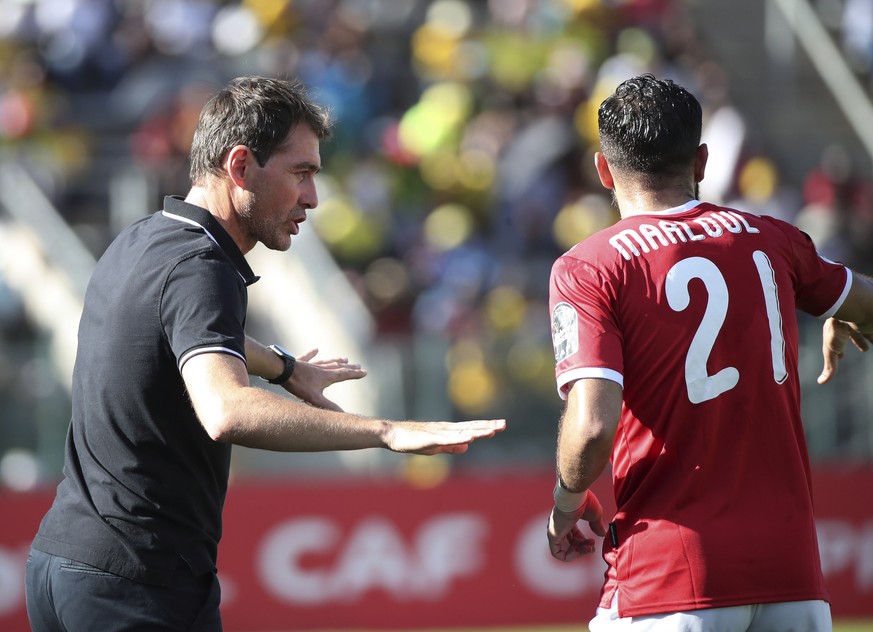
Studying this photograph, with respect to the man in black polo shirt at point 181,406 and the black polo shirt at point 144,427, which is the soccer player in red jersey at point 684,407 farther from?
the black polo shirt at point 144,427

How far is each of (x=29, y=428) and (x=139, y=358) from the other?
24.0 ft

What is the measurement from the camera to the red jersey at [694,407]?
11.5 feet

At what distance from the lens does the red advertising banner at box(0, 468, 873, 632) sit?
1028 cm

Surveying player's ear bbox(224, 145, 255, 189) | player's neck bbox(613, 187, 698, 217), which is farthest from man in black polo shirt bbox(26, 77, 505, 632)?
player's neck bbox(613, 187, 698, 217)

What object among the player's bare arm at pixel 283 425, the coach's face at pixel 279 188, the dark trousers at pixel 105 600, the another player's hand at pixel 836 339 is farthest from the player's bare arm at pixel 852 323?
the dark trousers at pixel 105 600

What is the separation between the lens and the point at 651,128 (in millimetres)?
3656

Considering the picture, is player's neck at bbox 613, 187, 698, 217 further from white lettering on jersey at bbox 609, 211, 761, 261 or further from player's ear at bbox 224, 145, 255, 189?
player's ear at bbox 224, 145, 255, 189

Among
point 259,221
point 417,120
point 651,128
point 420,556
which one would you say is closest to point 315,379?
point 259,221

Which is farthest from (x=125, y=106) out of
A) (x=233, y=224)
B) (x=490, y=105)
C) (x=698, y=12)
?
(x=233, y=224)

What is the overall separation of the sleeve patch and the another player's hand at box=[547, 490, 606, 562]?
1.76 ft

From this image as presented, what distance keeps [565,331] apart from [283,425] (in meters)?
0.85

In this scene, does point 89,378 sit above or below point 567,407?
above

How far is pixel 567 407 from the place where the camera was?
11.6ft

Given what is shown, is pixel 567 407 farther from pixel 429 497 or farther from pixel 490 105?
pixel 490 105
